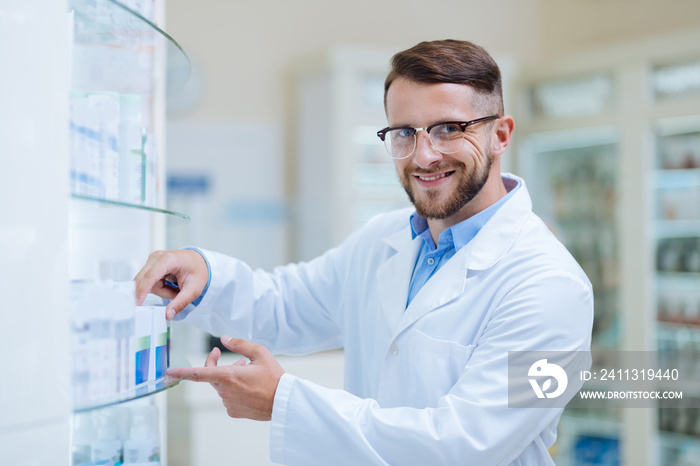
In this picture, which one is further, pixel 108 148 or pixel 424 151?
pixel 424 151

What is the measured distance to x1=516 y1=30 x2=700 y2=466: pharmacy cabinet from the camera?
4.39 meters

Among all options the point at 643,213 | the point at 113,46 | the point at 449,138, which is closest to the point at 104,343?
the point at 113,46

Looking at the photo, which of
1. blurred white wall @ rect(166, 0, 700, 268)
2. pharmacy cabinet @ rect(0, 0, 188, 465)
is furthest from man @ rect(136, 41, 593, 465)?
blurred white wall @ rect(166, 0, 700, 268)

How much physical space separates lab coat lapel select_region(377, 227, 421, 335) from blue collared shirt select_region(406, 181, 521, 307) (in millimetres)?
23

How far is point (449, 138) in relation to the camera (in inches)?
65.1

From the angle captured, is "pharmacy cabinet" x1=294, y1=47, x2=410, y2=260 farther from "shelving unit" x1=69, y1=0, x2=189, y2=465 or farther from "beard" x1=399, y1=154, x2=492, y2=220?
A: "beard" x1=399, y1=154, x2=492, y2=220

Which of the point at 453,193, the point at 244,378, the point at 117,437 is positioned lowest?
the point at 117,437

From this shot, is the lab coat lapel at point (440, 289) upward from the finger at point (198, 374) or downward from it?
upward

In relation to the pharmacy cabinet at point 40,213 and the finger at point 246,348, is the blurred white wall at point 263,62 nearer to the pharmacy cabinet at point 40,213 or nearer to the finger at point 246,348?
the finger at point 246,348

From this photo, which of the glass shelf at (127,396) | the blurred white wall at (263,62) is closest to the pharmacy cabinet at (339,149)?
the blurred white wall at (263,62)

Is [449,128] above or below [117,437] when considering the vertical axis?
above

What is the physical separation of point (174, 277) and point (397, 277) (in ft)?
1.83

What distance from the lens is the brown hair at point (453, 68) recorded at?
5.35 ft

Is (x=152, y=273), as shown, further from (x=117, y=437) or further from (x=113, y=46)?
(x=113, y=46)
